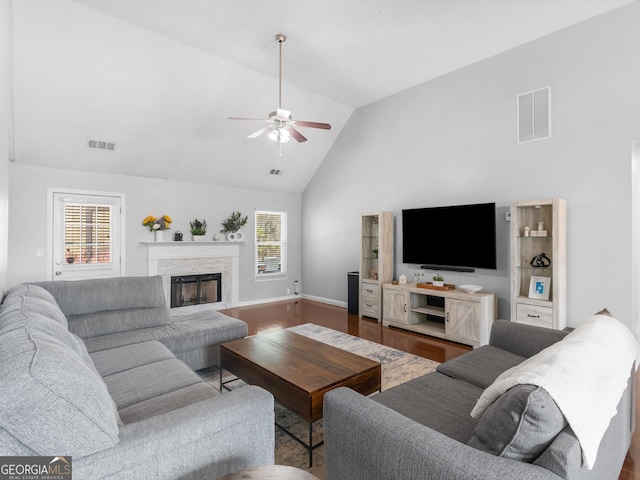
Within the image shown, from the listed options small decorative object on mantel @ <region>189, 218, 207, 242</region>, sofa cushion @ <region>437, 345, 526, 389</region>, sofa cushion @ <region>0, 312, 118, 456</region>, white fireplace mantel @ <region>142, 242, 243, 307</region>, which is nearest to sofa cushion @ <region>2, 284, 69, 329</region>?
sofa cushion @ <region>0, 312, 118, 456</region>

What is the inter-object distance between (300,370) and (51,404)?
159 cm

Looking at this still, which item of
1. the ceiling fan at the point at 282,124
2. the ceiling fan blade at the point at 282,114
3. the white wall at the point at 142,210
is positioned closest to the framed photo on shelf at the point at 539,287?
the ceiling fan at the point at 282,124

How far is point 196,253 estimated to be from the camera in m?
6.31

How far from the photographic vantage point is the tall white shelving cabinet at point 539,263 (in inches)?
150

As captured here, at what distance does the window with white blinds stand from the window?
278 centimetres

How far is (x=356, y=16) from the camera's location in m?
3.60

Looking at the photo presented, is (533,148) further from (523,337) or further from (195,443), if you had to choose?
(195,443)

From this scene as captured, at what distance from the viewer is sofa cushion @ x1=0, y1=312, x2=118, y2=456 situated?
1.04 metres

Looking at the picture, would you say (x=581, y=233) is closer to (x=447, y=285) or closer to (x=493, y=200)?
(x=493, y=200)

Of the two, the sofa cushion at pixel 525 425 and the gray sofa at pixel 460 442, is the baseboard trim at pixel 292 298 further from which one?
the sofa cushion at pixel 525 425

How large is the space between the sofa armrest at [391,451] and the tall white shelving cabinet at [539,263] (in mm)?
3402

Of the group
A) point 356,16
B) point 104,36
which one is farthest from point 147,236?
point 356,16

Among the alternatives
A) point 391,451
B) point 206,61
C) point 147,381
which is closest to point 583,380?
point 391,451

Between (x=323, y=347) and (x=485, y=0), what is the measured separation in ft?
12.3
